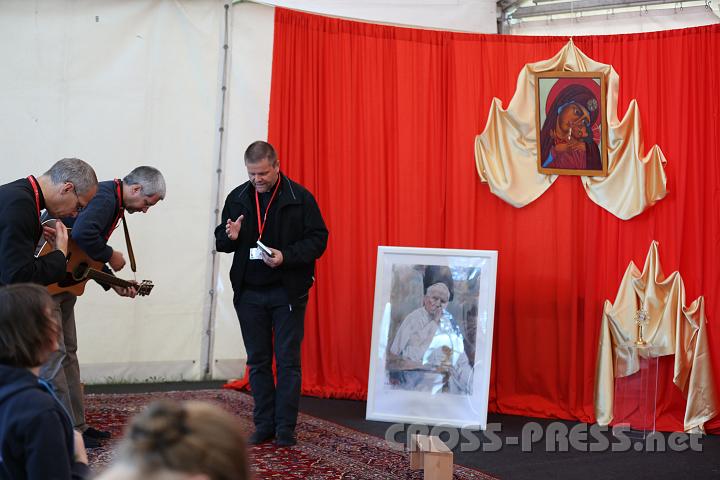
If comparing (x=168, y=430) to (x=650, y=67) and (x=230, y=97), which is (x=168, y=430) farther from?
(x=230, y=97)

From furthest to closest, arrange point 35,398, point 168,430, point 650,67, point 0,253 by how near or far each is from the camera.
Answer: point 650,67
point 0,253
point 35,398
point 168,430

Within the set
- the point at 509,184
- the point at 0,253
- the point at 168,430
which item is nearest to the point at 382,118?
the point at 509,184

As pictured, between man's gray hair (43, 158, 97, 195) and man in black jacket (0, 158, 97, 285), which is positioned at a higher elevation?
man's gray hair (43, 158, 97, 195)

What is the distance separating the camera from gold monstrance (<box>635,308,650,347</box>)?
560 centimetres

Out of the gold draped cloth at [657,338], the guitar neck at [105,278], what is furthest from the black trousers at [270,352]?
the gold draped cloth at [657,338]

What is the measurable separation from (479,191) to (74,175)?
3.43 meters

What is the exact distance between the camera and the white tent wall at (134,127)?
645cm

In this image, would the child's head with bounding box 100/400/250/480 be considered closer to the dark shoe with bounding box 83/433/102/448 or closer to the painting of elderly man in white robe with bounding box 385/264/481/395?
the dark shoe with bounding box 83/433/102/448

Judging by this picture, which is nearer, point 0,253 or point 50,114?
point 0,253

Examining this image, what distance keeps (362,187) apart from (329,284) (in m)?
0.81

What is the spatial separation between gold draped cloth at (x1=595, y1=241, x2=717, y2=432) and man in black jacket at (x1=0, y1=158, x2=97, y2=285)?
3671mm

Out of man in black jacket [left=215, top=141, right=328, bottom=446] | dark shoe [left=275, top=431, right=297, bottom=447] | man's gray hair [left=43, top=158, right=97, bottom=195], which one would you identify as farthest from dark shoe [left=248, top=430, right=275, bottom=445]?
man's gray hair [left=43, top=158, right=97, bottom=195]

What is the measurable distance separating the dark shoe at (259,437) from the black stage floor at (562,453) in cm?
74

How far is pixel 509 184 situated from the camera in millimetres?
6137
